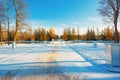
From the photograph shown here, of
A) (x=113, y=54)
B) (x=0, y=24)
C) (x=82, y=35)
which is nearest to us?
(x=113, y=54)

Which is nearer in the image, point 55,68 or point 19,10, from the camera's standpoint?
point 55,68

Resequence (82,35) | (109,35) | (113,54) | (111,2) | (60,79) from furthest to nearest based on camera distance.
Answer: (82,35) < (109,35) < (111,2) < (113,54) < (60,79)

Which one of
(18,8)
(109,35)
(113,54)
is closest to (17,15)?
(18,8)

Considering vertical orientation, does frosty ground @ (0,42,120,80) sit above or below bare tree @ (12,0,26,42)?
below

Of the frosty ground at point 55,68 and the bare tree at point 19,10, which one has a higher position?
the bare tree at point 19,10

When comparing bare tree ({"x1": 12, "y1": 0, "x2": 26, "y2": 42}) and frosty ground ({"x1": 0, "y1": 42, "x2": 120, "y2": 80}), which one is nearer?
frosty ground ({"x1": 0, "y1": 42, "x2": 120, "y2": 80})

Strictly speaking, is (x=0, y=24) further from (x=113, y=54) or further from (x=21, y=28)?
(x=113, y=54)

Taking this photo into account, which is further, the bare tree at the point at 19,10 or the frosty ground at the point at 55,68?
the bare tree at the point at 19,10

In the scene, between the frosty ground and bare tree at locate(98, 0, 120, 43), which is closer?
the frosty ground

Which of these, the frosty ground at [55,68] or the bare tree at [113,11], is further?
the bare tree at [113,11]

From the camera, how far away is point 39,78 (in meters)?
7.47

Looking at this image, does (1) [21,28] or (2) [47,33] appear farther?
(2) [47,33]

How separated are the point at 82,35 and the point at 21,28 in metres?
67.6

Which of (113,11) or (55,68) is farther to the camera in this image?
(113,11)
